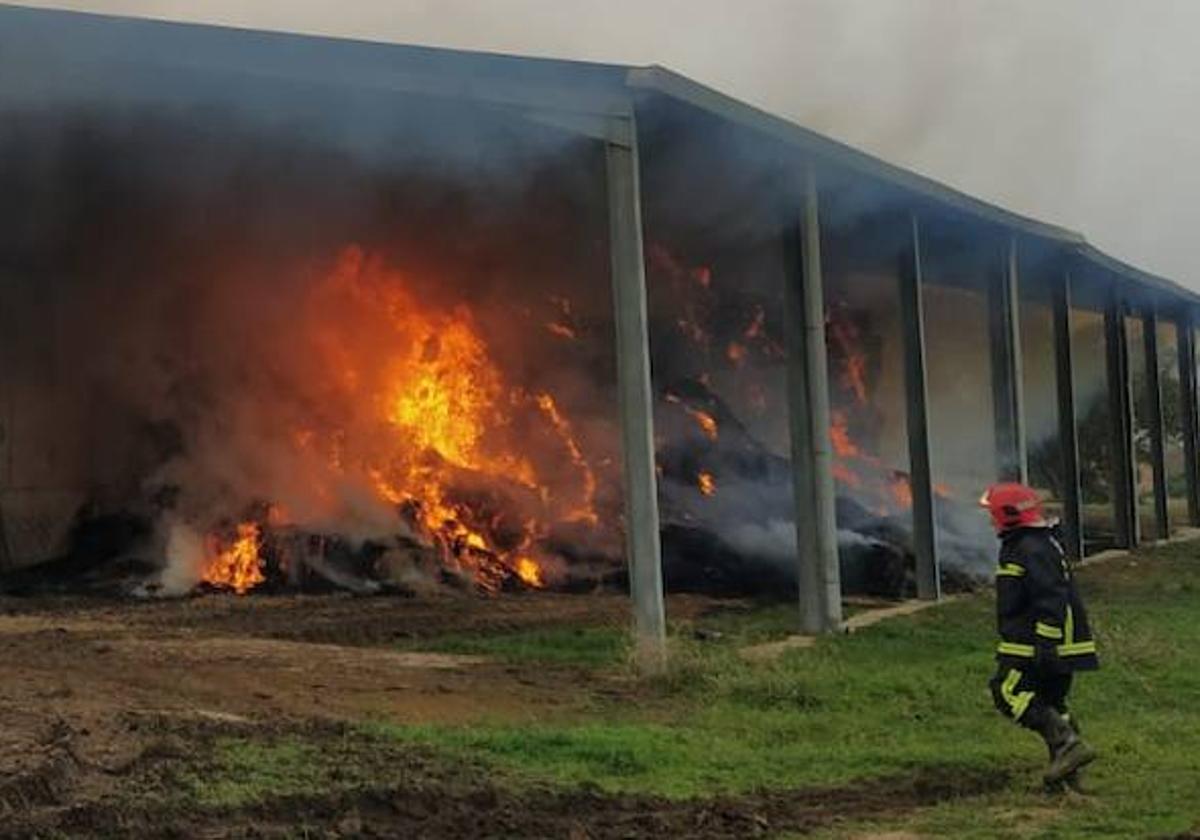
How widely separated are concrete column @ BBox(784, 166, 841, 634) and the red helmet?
5.80 metres

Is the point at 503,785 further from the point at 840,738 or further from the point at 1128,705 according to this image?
the point at 1128,705

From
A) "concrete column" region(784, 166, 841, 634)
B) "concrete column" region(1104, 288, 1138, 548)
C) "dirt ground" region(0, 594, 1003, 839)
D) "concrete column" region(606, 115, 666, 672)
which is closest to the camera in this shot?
"dirt ground" region(0, 594, 1003, 839)

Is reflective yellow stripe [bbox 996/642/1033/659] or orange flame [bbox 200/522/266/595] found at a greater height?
orange flame [bbox 200/522/266/595]

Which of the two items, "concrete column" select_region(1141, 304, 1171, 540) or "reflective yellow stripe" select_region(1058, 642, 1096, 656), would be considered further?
"concrete column" select_region(1141, 304, 1171, 540)

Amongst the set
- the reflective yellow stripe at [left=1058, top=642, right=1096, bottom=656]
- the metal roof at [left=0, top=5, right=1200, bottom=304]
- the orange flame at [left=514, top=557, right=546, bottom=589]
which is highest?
the metal roof at [left=0, top=5, right=1200, bottom=304]

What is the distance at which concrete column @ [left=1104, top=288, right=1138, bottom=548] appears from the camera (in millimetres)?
22406

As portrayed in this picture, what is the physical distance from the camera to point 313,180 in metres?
16.6

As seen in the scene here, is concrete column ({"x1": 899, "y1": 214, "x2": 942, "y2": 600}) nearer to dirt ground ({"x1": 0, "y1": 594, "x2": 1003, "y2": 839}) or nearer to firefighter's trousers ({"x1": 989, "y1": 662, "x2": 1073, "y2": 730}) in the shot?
dirt ground ({"x1": 0, "y1": 594, "x2": 1003, "y2": 839})

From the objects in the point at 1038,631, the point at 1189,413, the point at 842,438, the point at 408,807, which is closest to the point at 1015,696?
the point at 1038,631

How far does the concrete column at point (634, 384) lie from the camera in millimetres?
9859

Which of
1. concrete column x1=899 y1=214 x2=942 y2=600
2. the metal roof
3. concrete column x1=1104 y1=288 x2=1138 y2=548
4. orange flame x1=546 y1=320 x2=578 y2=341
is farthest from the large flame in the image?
concrete column x1=1104 y1=288 x2=1138 y2=548

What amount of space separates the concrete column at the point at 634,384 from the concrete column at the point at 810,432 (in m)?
2.78

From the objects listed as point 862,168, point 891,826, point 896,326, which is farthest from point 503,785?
point 896,326

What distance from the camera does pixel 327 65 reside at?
9.09 m
